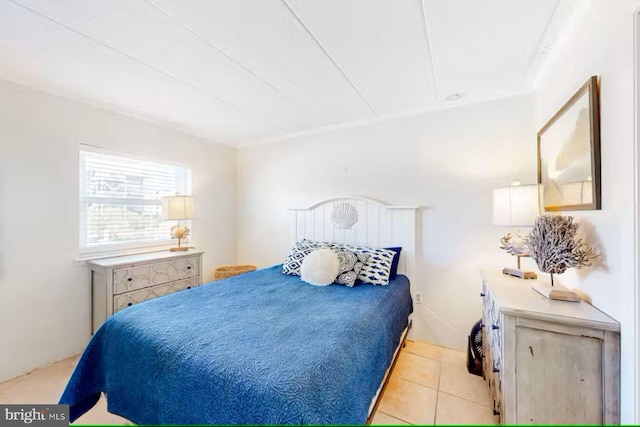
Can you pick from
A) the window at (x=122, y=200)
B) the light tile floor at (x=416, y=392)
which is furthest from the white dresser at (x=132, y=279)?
the light tile floor at (x=416, y=392)

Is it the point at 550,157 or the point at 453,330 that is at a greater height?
the point at 550,157

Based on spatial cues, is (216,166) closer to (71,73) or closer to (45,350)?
(71,73)

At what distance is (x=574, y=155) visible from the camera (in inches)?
55.7

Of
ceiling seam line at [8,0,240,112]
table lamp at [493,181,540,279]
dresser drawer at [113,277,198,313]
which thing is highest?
ceiling seam line at [8,0,240,112]

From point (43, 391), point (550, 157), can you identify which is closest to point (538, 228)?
point (550, 157)

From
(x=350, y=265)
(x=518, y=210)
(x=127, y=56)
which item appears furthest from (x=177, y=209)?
(x=518, y=210)

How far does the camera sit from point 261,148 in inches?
147

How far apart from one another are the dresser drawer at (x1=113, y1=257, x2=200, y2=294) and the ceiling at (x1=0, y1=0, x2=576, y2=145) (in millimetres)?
1507

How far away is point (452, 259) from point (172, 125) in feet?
10.6

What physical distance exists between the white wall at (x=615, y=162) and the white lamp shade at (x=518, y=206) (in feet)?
0.98

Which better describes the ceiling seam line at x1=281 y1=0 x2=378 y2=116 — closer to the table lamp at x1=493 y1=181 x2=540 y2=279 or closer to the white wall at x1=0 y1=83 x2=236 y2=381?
the table lamp at x1=493 y1=181 x2=540 y2=279

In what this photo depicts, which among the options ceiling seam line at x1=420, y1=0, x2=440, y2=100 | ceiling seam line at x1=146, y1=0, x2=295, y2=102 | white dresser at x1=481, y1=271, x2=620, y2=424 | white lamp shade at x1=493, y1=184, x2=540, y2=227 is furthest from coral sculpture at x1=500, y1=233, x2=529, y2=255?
ceiling seam line at x1=146, y1=0, x2=295, y2=102

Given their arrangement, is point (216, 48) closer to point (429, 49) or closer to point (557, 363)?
point (429, 49)

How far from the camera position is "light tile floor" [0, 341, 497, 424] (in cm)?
165
